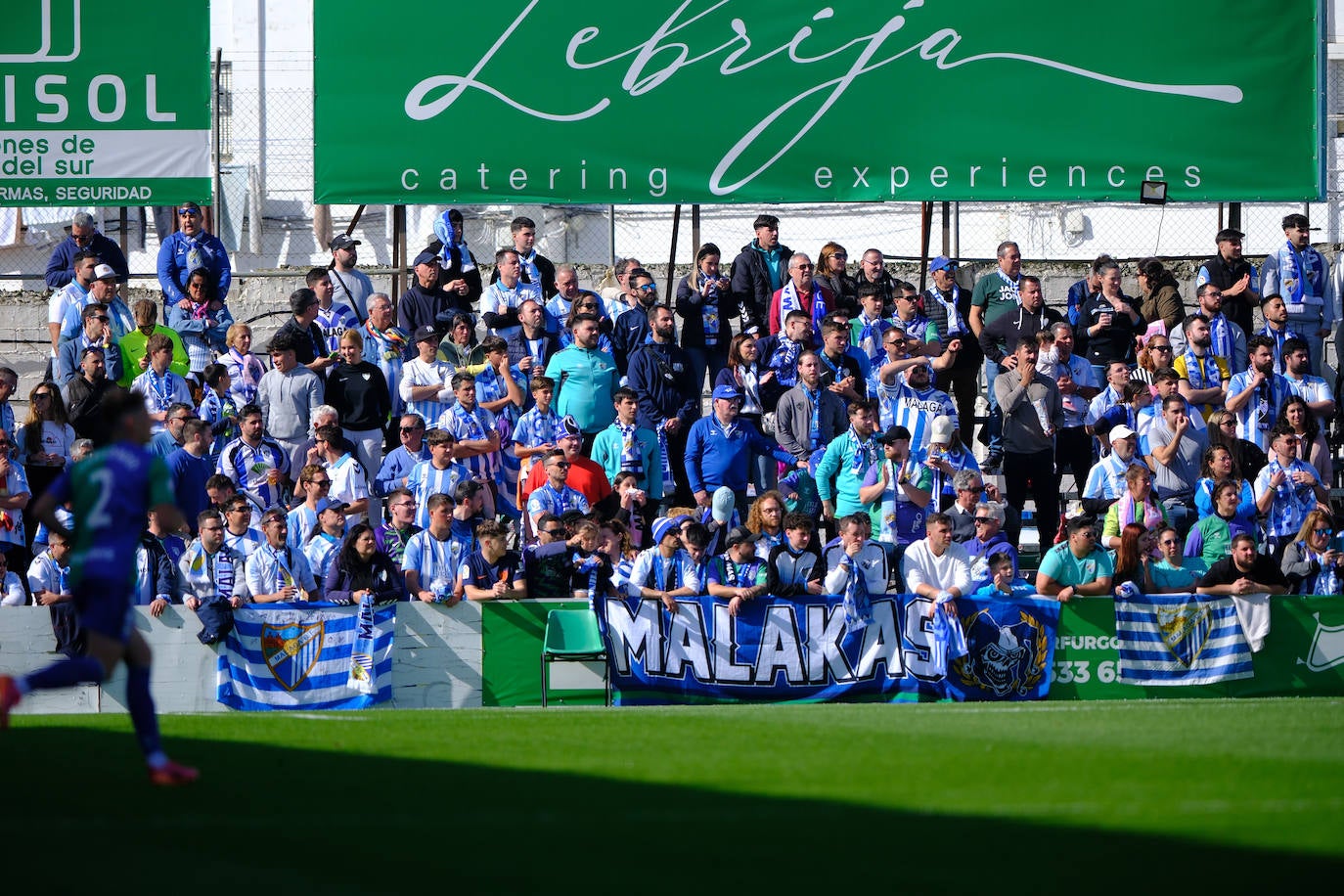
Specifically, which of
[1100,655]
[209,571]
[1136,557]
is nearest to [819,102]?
[1136,557]

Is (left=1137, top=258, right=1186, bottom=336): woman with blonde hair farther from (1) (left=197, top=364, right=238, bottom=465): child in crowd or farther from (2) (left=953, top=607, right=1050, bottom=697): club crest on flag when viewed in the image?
(1) (left=197, top=364, right=238, bottom=465): child in crowd

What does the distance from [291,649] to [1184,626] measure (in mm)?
8011

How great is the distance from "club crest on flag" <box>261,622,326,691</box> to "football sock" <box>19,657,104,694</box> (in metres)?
7.24

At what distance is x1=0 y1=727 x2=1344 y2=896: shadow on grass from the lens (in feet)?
19.7

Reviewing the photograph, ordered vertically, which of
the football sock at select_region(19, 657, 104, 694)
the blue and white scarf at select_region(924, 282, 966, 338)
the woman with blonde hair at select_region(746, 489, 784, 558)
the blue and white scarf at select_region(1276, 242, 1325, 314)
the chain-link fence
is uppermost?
the chain-link fence

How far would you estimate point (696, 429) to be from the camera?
16.9 meters

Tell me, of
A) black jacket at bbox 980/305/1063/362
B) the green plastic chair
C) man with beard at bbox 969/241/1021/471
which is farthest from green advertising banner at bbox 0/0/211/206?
black jacket at bbox 980/305/1063/362

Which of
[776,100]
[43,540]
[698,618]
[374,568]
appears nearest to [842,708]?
[698,618]

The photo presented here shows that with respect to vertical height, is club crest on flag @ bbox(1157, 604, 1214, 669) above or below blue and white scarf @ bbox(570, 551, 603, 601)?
below

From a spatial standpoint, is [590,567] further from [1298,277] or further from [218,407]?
[1298,277]

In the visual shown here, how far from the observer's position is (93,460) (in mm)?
7996

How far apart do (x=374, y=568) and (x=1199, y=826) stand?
375 inches

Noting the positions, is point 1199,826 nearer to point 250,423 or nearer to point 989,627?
point 989,627

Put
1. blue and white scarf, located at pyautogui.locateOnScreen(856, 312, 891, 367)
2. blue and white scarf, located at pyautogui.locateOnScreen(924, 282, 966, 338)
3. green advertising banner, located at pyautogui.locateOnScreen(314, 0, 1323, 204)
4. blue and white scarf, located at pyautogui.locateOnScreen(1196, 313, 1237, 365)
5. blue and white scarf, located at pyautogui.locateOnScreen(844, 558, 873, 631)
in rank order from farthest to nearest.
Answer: green advertising banner, located at pyautogui.locateOnScreen(314, 0, 1323, 204), blue and white scarf, located at pyautogui.locateOnScreen(924, 282, 966, 338), blue and white scarf, located at pyautogui.locateOnScreen(1196, 313, 1237, 365), blue and white scarf, located at pyautogui.locateOnScreen(856, 312, 891, 367), blue and white scarf, located at pyautogui.locateOnScreen(844, 558, 873, 631)
